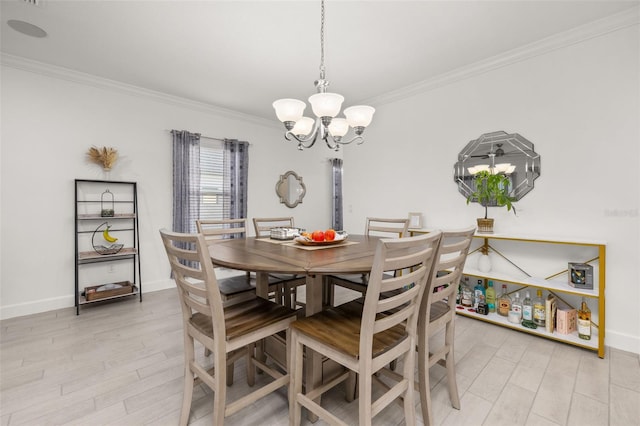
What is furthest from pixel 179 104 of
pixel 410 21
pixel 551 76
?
pixel 551 76

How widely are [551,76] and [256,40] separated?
269 centimetres

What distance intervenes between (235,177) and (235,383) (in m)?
3.11

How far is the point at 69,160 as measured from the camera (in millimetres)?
3137

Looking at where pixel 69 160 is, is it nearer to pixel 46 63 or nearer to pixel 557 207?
pixel 46 63

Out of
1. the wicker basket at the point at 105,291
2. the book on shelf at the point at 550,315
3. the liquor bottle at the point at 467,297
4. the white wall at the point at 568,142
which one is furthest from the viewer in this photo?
the wicker basket at the point at 105,291

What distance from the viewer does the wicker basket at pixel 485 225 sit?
2725 mm

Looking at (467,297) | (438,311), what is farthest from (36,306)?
(467,297)

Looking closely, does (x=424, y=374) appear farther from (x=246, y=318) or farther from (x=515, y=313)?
(x=515, y=313)

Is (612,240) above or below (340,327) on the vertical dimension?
above

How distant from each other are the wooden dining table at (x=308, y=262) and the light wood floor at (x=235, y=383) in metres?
0.57

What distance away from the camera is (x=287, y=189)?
5062mm

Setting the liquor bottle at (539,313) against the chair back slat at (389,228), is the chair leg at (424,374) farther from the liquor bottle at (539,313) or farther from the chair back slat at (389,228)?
the liquor bottle at (539,313)

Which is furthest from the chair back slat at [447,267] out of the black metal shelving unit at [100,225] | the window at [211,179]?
the window at [211,179]

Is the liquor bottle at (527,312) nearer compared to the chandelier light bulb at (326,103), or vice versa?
the chandelier light bulb at (326,103)
